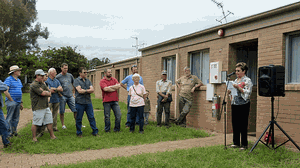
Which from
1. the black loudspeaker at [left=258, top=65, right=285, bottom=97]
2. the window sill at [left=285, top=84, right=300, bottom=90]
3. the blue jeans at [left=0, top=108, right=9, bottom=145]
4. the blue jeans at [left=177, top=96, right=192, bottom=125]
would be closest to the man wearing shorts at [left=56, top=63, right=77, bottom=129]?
the blue jeans at [left=0, top=108, right=9, bottom=145]

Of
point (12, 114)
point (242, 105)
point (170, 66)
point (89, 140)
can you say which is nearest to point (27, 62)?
point (170, 66)

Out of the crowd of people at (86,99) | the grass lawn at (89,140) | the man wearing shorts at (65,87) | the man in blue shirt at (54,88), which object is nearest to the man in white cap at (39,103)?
the crowd of people at (86,99)

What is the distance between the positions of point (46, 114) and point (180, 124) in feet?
15.7

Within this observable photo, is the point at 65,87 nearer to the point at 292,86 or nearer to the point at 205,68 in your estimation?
the point at 205,68

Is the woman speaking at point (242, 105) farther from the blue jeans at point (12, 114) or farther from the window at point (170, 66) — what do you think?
the blue jeans at point (12, 114)

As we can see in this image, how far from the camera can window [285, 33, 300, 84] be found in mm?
6285

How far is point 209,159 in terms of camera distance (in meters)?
5.01

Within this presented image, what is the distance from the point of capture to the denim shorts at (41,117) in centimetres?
666

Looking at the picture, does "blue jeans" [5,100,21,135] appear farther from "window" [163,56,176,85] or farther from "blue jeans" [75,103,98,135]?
"window" [163,56,176,85]

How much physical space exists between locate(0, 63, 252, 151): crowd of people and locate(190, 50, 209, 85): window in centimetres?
44

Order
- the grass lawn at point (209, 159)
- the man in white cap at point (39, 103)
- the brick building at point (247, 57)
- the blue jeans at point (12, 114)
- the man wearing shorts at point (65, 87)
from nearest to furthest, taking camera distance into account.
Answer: the grass lawn at point (209, 159) < the brick building at point (247, 57) < the man in white cap at point (39, 103) < the blue jeans at point (12, 114) < the man wearing shorts at point (65, 87)

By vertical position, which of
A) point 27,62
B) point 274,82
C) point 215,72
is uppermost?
point 27,62

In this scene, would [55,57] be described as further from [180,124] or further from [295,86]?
[295,86]

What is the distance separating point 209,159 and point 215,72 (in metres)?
3.99
